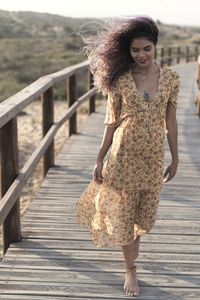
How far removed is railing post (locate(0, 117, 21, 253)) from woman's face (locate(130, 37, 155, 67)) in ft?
3.65

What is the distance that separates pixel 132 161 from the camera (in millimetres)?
2939

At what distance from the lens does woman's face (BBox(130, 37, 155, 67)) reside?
282 centimetres

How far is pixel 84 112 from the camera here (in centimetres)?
1374

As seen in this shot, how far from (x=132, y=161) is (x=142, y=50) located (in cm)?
58

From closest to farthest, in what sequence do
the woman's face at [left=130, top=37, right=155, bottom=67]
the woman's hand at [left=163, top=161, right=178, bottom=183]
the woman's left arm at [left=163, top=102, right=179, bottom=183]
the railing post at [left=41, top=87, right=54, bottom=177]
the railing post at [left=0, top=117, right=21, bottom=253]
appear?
the woman's face at [left=130, top=37, right=155, bottom=67], the woman's left arm at [left=163, top=102, right=179, bottom=183], the woman's hand at [left=163, top=161, right=178, bottom=183], the railing post at [left=0, top=117, right=21, bottom=253], the railing post at [left=41, top=87, right=54, bottom=177]

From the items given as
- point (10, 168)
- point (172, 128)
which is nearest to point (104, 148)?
point (172, 128)

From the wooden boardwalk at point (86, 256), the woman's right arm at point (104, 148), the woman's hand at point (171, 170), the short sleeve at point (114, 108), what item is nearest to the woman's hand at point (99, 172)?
the woman's right arm at point (104, 148)

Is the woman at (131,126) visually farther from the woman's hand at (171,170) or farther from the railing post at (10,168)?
the railing post at (10,168)

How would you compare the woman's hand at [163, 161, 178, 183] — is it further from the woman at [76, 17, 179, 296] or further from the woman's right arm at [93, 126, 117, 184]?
the woman's right arm at [93, 126, 117, 184]

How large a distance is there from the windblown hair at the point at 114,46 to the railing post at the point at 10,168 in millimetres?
883

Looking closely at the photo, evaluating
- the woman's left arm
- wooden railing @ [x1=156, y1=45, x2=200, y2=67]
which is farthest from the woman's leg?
wooden railing @ [x1=156, y1=45, x2=200, y2=67]

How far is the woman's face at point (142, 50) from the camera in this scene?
2.82 meters

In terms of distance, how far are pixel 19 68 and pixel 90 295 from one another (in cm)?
2351

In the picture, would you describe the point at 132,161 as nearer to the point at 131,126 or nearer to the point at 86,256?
the point at 131,126
